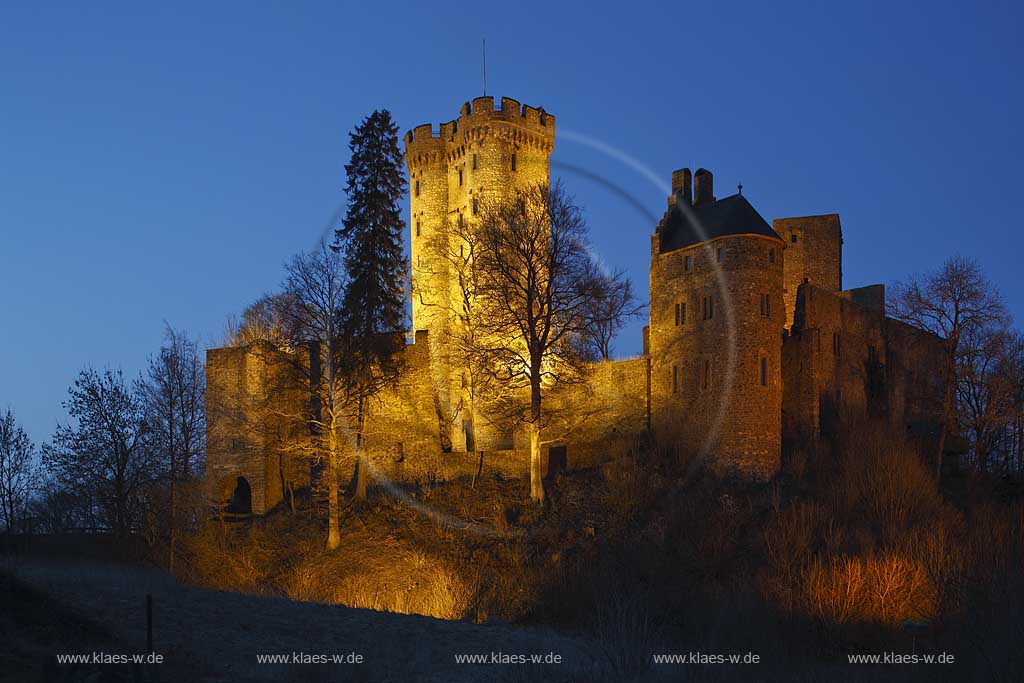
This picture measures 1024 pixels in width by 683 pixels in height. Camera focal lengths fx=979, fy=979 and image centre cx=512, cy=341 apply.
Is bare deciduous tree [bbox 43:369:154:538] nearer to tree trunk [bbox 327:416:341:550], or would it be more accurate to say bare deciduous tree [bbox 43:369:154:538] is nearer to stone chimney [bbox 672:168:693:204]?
tree trunk [bbox 327:416:341:550]

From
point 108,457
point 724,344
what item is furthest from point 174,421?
point 724,344

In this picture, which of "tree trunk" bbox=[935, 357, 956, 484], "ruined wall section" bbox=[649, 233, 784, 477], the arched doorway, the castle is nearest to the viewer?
"ruined wall section" bbox=[649, 233, 784, 477]

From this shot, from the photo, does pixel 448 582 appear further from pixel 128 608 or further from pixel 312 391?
pixel 128 608

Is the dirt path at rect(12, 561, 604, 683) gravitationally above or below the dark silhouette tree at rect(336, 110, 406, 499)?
below

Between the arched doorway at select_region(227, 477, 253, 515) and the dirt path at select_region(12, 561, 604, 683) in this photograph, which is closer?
the dirt path at select_region(12, 561, 604, 683)

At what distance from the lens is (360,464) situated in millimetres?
36219

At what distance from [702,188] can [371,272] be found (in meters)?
14.4

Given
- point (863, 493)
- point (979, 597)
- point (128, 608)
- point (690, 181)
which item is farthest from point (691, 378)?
point (128, 608)

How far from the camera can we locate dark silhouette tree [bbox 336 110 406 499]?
36.1 meters

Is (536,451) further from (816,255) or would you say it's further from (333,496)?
(816,255)

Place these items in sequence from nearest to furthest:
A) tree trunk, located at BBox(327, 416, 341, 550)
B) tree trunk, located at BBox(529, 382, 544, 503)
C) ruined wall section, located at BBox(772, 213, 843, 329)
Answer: tree trunk, located at BBox(327, 416, 341, 550) < tree trunk, located at BBox(529, 382, 544, 503) < ruined wall section, located at BBox(772, 213, 843, 329)

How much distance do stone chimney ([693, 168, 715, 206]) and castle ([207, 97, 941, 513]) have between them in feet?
0.24

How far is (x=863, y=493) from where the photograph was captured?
1313 inches

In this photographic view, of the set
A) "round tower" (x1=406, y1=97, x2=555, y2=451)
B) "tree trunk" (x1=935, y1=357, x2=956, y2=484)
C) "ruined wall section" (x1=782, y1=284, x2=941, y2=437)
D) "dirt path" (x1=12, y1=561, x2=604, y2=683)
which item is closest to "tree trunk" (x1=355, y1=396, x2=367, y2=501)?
"round tower" (x1=406, y1=97, x2=555, y2=451)
